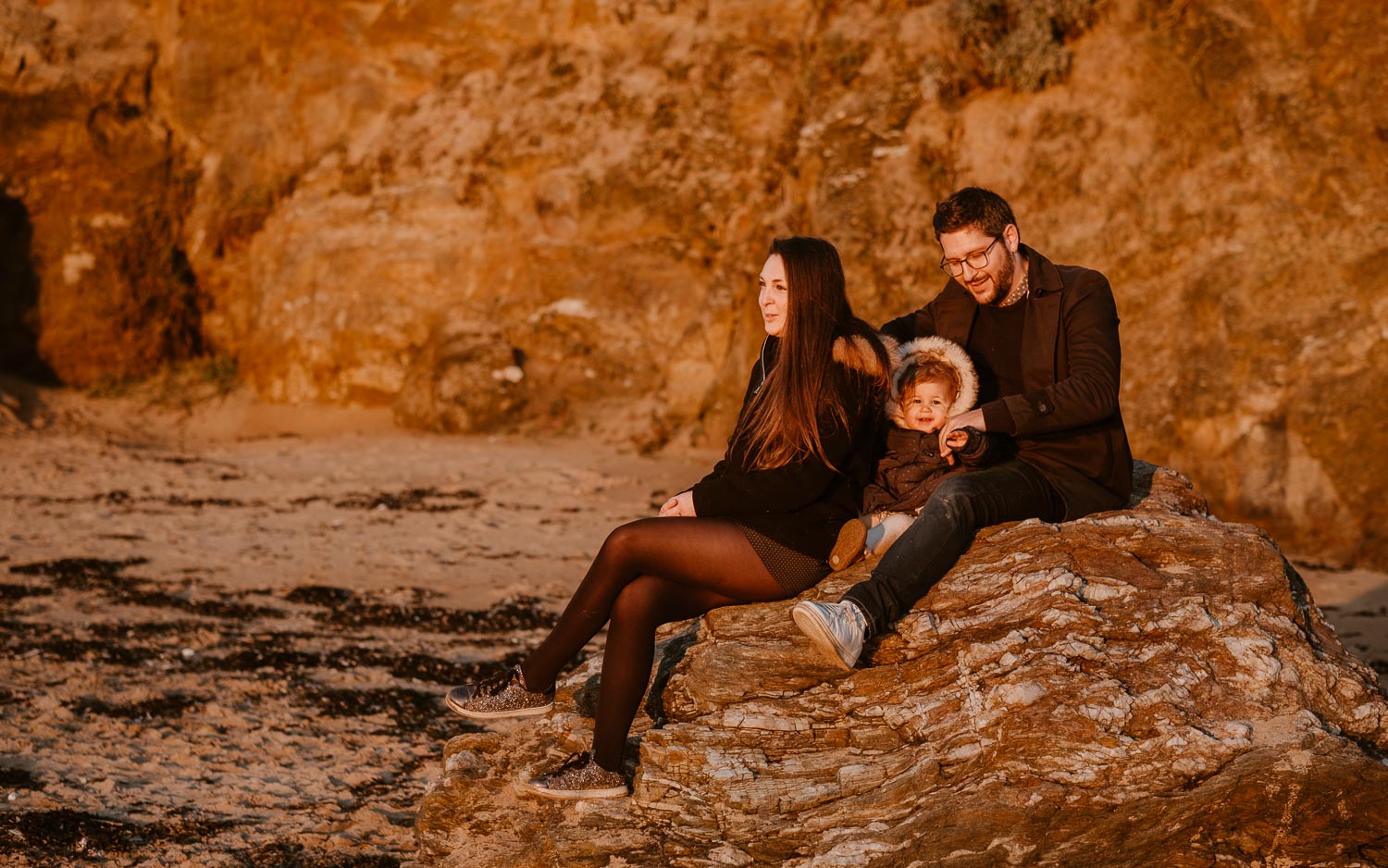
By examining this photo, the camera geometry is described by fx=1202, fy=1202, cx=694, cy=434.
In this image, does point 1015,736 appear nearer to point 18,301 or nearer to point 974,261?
point 974,261

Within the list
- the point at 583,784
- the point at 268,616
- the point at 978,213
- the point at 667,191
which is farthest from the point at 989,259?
the point at 667,191

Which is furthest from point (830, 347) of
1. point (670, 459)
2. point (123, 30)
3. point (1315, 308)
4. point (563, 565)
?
point (123, 30)

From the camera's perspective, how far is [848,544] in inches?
160

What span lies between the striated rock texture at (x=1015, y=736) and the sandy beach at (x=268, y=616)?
130 centimetres

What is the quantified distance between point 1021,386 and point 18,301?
14822 mm

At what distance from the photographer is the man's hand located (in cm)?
425

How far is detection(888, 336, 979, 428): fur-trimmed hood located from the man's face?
0.24 m

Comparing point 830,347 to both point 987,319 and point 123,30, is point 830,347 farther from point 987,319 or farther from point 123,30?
point 123,30

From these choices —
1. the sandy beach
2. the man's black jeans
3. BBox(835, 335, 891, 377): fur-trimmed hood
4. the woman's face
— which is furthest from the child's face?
the sandy beach

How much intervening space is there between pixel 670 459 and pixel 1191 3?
21.2 feet

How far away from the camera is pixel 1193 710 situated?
134 inches

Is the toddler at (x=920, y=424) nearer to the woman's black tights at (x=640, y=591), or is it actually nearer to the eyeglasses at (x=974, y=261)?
the eyeglasses at (x=974, y=261)

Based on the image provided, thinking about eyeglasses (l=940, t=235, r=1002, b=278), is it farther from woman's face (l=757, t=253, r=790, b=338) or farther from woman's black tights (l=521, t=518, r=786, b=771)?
woman's black tights (l=521, t=518, r=786, b=771)

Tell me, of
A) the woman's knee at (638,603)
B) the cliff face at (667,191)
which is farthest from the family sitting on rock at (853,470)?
the cliff face at (667,191)
